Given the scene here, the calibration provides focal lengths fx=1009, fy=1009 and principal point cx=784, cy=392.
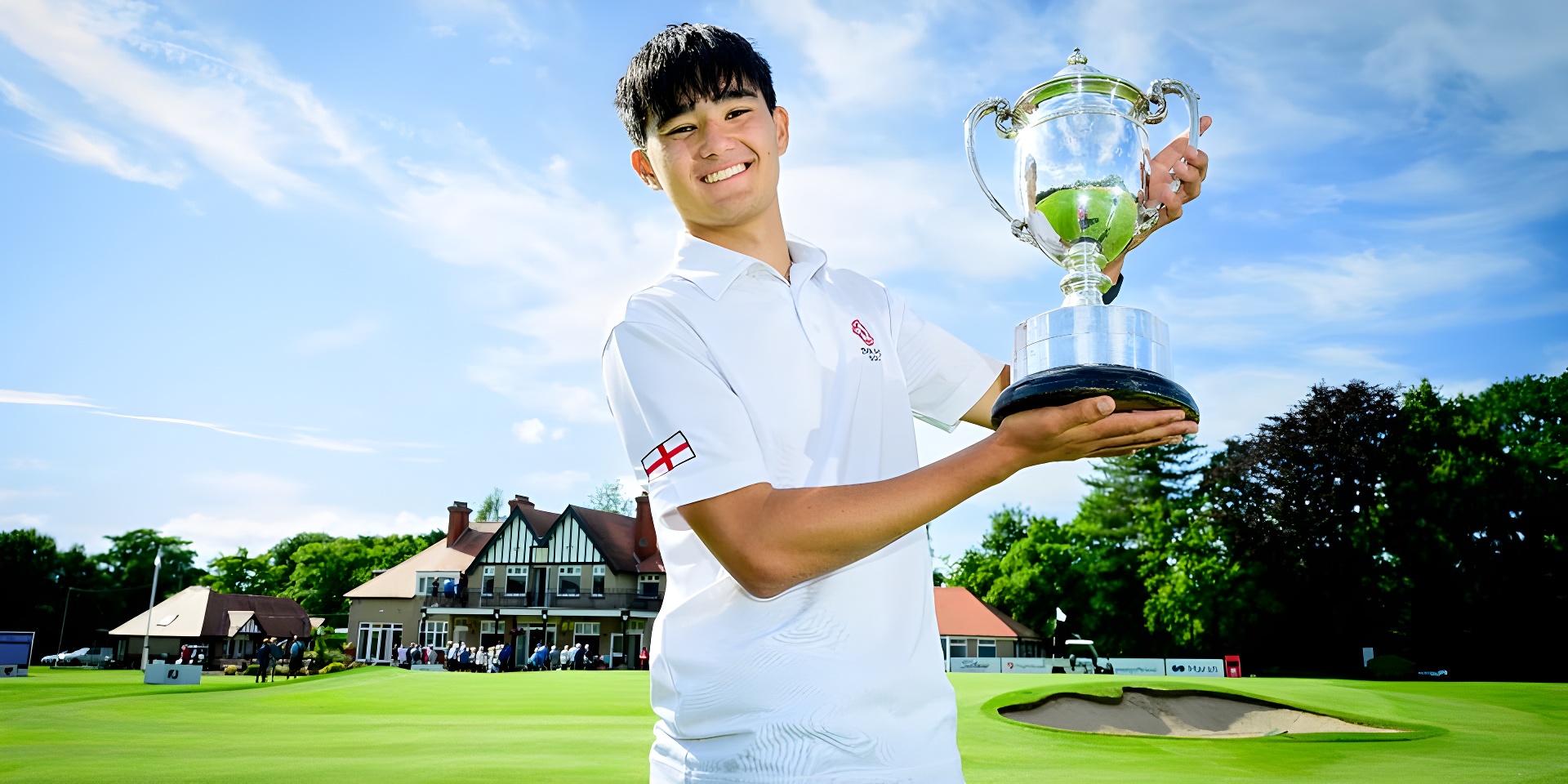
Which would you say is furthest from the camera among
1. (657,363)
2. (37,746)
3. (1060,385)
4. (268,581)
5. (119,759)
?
(268,581)

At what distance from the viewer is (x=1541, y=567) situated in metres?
40.3

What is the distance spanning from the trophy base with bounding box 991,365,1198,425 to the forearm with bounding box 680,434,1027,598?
136 mm

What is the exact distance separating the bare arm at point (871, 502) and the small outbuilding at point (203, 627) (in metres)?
64.0

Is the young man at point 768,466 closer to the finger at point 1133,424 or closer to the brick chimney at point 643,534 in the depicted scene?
the finger at point 1133,424

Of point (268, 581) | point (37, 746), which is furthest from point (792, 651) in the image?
point (268, 581)

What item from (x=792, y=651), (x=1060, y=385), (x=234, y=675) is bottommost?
(x=234, y=675)

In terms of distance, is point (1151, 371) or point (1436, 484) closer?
point (1151, 371)

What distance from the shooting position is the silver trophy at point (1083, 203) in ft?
7.11

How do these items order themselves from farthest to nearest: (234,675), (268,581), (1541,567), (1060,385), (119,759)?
(268,581) → (234,675) → (1541,567) → (119,759) → (1060,385)

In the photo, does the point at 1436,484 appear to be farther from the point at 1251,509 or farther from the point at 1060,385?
the point at 1060,385

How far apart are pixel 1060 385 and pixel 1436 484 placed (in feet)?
156

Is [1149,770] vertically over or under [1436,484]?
under

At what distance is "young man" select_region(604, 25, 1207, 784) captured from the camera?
197cm

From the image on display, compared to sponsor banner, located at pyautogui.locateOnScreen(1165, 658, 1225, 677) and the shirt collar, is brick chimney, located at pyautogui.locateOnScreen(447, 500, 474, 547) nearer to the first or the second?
sponsor banner, located at pyautogui.locateOnScreen(1165, 658, 1225, 677)
